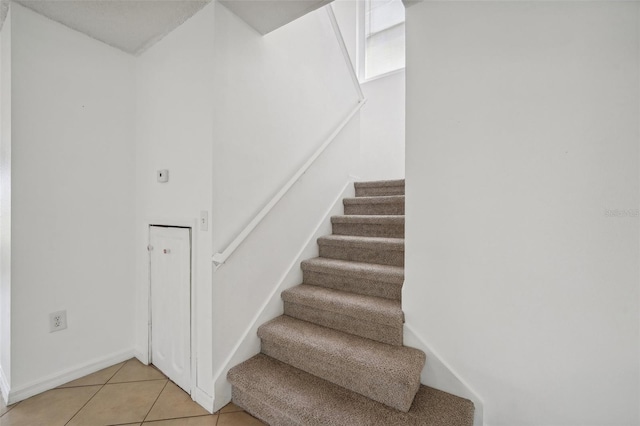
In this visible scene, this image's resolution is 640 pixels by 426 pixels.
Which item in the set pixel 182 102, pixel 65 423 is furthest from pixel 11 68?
pixel 65 423

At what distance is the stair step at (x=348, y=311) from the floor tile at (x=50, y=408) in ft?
4.05

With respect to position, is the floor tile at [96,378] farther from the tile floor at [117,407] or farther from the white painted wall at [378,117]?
the white painted wall at [378,117]

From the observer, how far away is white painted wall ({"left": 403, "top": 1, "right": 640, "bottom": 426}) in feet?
3.34

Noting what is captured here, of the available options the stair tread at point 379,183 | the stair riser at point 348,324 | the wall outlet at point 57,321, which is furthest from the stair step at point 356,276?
the wall outlet at point 57,321

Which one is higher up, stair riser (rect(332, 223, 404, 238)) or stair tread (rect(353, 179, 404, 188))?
stair tread (rect(353, 179, 404, 188))

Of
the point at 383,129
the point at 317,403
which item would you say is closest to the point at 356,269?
the point at 317,403

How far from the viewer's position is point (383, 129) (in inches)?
140

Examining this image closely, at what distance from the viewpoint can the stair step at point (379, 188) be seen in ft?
8.40

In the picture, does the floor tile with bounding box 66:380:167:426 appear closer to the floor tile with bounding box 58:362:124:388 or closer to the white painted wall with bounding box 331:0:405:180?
the floor tile with bounding box 58:362:124:388

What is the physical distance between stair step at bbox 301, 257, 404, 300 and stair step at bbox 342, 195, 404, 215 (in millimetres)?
623

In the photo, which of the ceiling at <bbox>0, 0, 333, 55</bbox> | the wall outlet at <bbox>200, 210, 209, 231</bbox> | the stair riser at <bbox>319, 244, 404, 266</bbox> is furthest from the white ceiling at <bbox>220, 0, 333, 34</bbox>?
the stair riser at <bbox>319, 244, 404, 266</bbox>

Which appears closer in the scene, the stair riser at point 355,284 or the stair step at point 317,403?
the stair step at point 317,403

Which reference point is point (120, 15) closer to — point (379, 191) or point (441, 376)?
point (379, 191)

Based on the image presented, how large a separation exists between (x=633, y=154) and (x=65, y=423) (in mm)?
2791
